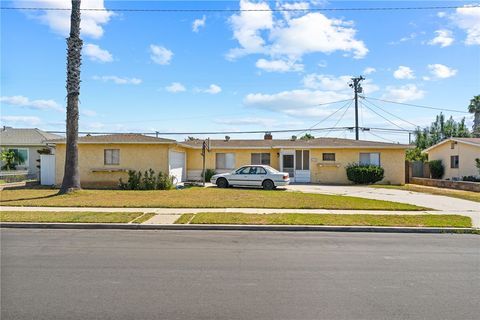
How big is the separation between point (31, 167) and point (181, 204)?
26.7m

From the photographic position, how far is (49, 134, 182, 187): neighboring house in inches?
938

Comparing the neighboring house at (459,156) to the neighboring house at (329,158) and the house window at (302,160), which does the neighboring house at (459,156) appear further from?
the house window at (302,160)

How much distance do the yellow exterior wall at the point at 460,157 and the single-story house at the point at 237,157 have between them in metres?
5.13

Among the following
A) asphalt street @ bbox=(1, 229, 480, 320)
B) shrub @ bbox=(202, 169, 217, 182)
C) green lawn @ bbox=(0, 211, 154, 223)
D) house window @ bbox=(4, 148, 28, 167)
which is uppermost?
house window @ bbox=(4, 148, 28, 167)

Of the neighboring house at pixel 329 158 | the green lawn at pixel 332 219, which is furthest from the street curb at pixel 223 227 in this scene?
the neighboring house at pixel 329 158

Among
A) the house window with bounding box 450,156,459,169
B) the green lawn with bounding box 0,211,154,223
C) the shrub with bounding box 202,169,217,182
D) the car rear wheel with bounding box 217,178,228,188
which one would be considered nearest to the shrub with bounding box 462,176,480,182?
the house window with bounding box 450,156,459,169

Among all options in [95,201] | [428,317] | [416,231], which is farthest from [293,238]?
[95,201]

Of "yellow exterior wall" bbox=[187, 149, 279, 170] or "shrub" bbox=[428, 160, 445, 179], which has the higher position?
"yellow exterior wall" bbox=[187, 149, 279, 170]

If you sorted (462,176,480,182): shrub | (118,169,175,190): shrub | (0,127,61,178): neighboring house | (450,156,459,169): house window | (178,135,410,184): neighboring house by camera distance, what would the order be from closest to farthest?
(118,169,175,190): shrub → (462,176,480,182): shrub → (178,135,410,184): neighboring house → (450,156,459,169): house window → (0,127,61,178): neighboring house

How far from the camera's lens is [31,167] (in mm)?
35906

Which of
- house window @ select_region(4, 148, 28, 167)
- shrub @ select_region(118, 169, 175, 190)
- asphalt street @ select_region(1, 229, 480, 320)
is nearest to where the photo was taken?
asphalt street @ select_region(1, 229, 480, 320)

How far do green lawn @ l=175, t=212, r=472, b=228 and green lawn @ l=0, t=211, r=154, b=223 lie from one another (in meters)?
1.52

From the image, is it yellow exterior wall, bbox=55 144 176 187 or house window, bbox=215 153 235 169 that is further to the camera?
house window, bbox=215 153 235 169

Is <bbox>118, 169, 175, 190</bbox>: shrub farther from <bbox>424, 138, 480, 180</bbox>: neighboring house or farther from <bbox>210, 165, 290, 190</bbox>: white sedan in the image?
<bbox>424, 138, 480, 180</bbox>: neighboring house
